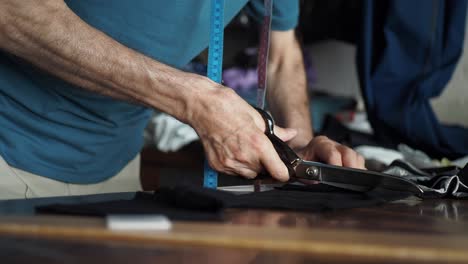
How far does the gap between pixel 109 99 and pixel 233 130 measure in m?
0.47

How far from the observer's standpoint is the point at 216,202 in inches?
44.1

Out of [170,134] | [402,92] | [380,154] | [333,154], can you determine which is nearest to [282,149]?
[333,154]

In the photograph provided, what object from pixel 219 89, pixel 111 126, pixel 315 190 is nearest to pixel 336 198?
pixel 315 190

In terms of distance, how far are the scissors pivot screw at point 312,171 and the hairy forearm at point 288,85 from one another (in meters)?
0.71

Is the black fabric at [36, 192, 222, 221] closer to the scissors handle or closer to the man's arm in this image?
the scissors handle

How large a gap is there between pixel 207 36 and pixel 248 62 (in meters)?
1.84

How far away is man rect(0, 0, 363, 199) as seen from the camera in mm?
1486

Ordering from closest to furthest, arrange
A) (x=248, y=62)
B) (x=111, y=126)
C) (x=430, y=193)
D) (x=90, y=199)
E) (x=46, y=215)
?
(x=46, y=215) < (x=90, y=199) < (x=430, y=193) < (x=111, y=126) < (x=248, y=62)

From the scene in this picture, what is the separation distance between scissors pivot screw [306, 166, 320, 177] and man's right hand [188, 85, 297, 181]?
0.04 metres

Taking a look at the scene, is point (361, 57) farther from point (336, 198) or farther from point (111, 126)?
point (336, 198)

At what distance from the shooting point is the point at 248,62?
3.80 meters

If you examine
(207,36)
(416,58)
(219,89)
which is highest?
(416,58)

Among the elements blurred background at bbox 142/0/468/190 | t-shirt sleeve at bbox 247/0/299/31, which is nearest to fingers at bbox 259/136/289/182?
t-shirt sleeve at bbox 247/0/299/31

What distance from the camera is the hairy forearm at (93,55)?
4.93 feet
